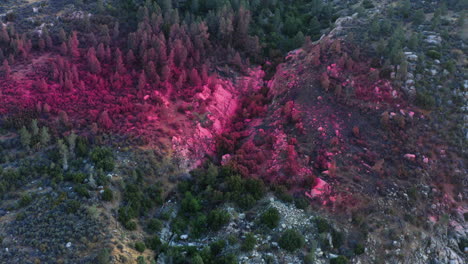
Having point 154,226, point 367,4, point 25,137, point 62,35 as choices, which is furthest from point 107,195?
point 367,4

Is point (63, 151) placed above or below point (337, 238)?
above

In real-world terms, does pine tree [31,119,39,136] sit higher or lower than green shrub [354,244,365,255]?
higher

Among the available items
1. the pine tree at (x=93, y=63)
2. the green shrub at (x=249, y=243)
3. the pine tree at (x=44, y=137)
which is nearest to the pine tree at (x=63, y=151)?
the pine tree at (x=44, y=137)

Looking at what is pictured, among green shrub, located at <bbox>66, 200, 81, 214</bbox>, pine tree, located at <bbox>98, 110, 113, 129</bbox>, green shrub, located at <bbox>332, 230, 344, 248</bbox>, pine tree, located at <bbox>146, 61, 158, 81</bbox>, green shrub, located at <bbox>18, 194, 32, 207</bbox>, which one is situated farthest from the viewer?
pine tree, located at <bbox>146, 61, 158, 81</bbox>

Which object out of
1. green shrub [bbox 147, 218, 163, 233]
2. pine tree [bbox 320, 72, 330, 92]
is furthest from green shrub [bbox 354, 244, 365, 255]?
pine tree [bbox 320, 72, 330, 92]

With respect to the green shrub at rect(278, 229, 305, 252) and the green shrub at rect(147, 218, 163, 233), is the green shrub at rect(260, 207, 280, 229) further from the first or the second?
the green shrub at rect(147, 218, 163, 233)

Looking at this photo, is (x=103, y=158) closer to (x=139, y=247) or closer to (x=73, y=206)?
(x=73, y=206)
